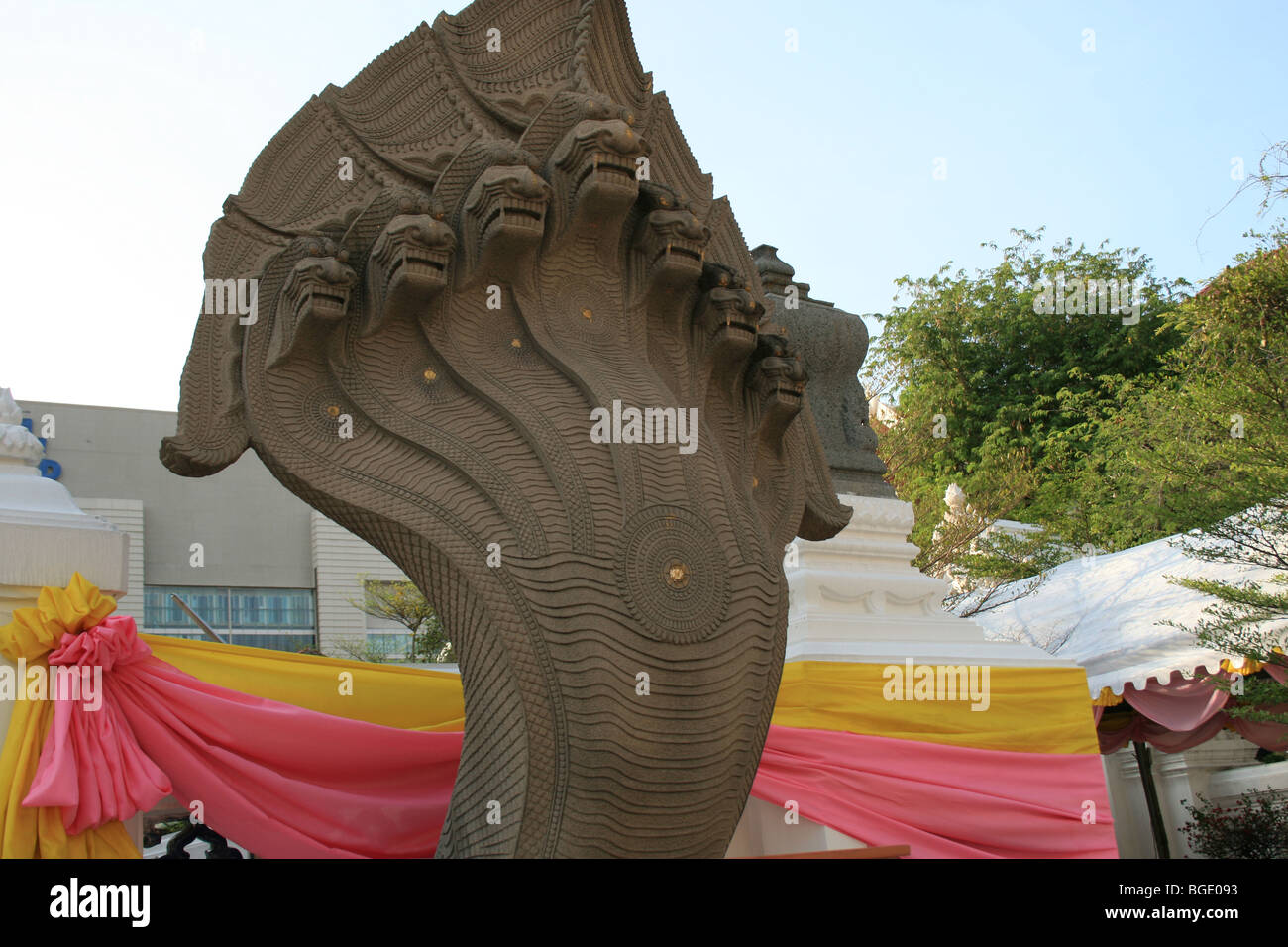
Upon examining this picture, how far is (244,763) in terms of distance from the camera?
356cm

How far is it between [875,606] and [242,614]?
14.3m

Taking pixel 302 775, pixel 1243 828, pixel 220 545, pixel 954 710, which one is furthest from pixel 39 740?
pixel 220 545

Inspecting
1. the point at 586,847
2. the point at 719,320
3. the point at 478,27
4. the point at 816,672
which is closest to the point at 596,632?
the point at 586,847

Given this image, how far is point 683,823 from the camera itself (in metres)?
2.92

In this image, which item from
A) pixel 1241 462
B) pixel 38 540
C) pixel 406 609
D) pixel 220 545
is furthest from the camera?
pixel 220 545

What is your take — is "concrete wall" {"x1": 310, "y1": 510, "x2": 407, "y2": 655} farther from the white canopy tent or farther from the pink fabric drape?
the pink fabric drape

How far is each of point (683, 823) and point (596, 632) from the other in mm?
521

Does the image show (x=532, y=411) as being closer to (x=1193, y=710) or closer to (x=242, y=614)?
(x=1193, y=710)

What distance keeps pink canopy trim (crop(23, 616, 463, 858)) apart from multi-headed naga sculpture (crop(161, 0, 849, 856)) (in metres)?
0.68

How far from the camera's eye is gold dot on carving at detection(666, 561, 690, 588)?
2.98m

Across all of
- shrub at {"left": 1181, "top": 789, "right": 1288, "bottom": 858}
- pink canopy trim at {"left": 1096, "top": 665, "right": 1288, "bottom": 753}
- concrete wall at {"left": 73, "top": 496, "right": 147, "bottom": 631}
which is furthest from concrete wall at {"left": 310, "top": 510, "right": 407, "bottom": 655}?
pink canopy trim at {"left": 1096, "top": 665, "right": 1288, "bottom": 753}

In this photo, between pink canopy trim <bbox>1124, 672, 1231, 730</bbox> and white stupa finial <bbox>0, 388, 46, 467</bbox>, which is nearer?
white stupa finial <bbox>0, 388, 46, 467</bbox>

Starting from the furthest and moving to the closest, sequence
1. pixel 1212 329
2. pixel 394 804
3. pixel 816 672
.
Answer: pixel 1212 329
pixel 816 672
pixel 394 804

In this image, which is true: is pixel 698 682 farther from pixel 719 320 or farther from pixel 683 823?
pixel 719 320
